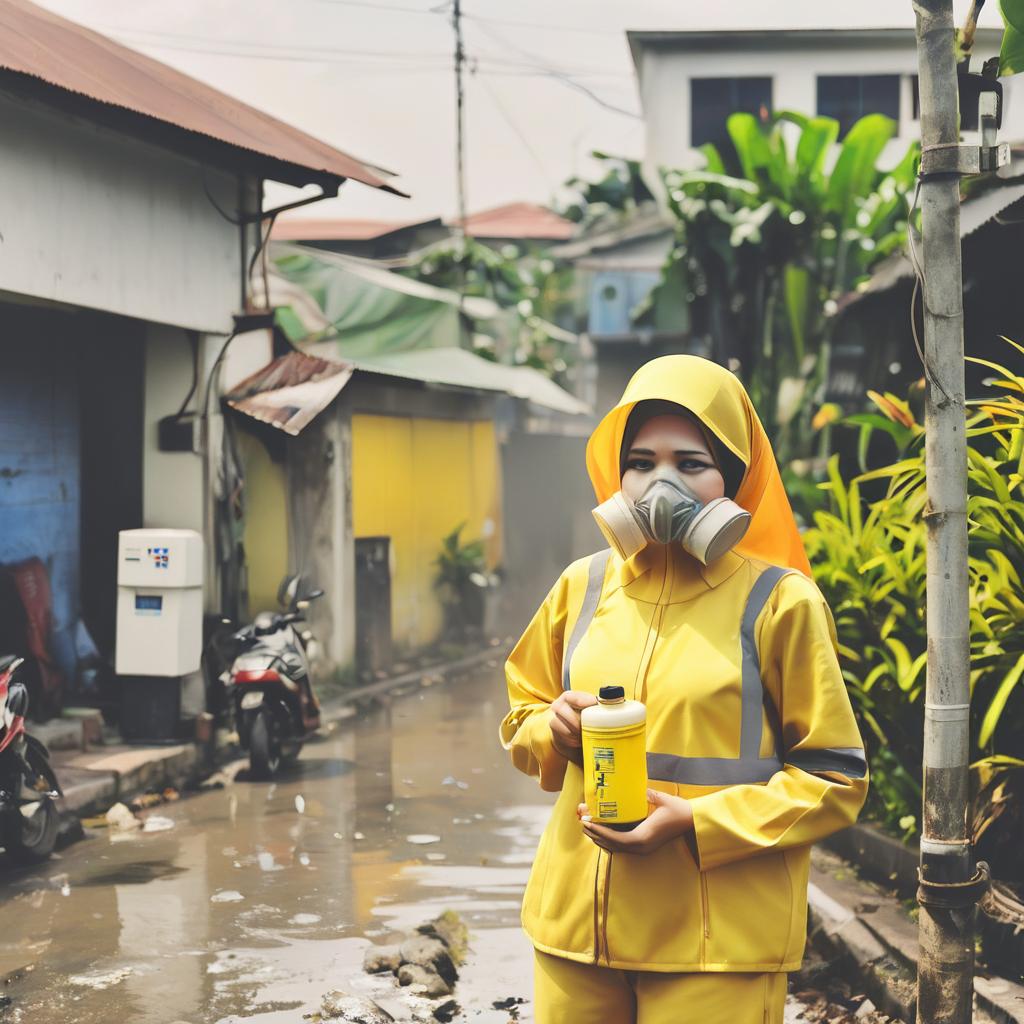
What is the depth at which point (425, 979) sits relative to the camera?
561 cm

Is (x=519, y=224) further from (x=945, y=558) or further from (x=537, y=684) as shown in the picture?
(x=537, y=684)

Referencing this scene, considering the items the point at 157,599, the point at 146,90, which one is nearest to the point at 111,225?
the point at 146,90

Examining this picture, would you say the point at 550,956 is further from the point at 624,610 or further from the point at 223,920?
the point at 223,920

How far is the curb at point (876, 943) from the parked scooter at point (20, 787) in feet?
13.5

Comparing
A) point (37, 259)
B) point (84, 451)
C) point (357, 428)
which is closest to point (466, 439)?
point (357, 428)

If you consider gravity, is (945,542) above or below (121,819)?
above

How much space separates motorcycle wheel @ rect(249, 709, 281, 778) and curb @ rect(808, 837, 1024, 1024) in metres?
4.42

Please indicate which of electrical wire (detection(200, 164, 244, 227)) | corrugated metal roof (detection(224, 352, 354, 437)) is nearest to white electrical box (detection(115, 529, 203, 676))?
corrugated metal roof (detection(224, 352, 354, 437))

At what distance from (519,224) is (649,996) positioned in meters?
32.8

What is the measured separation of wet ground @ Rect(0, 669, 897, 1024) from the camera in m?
5.66

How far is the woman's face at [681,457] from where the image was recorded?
2957mm

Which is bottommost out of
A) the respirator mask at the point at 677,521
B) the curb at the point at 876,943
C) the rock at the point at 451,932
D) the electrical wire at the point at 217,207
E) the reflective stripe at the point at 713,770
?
the rock at the point at 451,932

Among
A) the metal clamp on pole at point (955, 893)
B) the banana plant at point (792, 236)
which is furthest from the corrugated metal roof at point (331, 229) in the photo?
the metal clamp on pole at point (955, 893)

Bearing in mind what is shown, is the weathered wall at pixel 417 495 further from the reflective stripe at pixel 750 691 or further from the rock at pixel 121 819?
the reflective stripe at pixel 750 691
